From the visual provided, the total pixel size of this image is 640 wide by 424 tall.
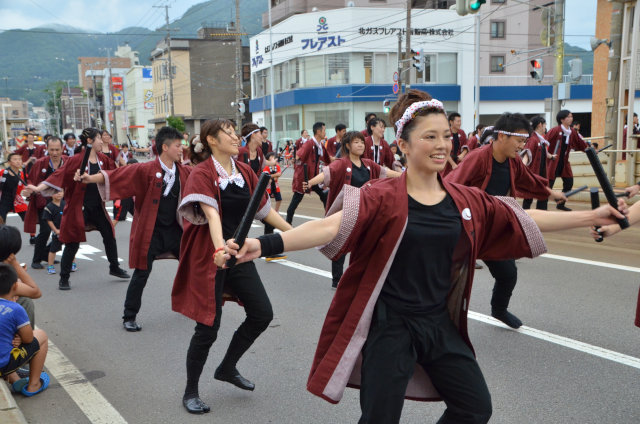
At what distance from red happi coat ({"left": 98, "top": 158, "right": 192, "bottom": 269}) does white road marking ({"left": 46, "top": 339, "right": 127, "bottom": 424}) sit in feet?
3.90

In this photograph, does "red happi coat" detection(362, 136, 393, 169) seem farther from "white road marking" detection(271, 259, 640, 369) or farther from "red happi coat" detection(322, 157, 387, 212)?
"white road marking" detection(271, 259, 640, 369)

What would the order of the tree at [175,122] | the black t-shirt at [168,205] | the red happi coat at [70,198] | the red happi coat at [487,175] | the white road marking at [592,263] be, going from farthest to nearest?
the tree at [175,122] → the red happi coat at [70,198] → the white road marking at [592,263] → the black t-shirt at [168,205] → the red happi coat at [487,175]

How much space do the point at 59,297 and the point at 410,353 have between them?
6.19 m

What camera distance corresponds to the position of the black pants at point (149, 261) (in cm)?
614

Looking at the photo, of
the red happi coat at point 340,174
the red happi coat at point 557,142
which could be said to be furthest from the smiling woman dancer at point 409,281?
the red happi coat at point 557,142

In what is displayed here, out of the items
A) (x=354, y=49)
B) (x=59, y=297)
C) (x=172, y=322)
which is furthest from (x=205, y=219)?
(x=354, y=49)

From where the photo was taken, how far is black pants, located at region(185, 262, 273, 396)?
4.09 metres

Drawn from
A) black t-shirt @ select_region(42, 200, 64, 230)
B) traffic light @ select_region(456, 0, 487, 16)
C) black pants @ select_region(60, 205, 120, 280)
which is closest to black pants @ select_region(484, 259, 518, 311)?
black pants @ select_region(60, 205, 120, 280)

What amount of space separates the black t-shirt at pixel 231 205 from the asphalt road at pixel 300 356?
1.22 metres

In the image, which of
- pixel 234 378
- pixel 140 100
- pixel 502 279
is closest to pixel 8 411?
pixel 234 378

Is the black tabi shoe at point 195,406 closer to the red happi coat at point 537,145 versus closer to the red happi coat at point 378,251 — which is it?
the red happi coat at point 378,251

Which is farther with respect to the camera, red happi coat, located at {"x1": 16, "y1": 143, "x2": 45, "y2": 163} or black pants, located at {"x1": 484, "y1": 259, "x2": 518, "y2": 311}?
red happi coat, located at {"x1": 16, "y1": 143, "x2": 45, "y2": 163}

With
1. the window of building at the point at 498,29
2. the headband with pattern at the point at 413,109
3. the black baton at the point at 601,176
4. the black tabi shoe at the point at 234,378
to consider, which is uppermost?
the window of building at the point at 498,29

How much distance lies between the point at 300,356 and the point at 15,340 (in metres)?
2.17
